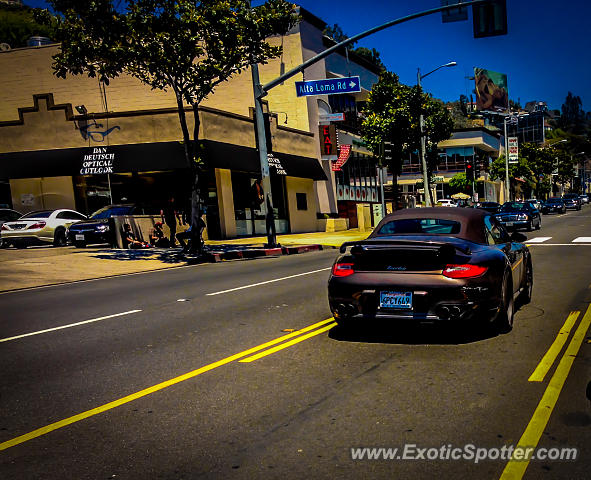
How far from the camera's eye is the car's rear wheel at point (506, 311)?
674 cm

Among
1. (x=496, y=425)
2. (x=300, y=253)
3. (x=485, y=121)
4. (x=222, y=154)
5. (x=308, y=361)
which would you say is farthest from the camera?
(x=485, y=121)

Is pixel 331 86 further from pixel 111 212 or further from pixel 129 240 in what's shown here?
pixel 111 212

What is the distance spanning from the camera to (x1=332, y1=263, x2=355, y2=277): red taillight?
6.61m

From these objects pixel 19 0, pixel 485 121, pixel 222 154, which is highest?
pixel 19 0

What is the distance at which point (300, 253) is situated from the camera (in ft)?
73.7

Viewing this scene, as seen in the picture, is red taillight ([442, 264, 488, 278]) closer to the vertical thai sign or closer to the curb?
the curb

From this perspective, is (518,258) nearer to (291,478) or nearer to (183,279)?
(291,478)

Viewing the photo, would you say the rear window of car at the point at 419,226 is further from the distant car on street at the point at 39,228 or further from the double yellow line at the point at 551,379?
the distant car on street at the point at 39,228

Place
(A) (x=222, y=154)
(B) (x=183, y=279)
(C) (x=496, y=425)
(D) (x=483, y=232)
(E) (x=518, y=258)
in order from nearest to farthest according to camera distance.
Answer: (C) (x=496, y=425), (D) (x=483, y=232), (E) (x=518, y=258), (B) (x=183, y=279), (A) (x=222, y=154)

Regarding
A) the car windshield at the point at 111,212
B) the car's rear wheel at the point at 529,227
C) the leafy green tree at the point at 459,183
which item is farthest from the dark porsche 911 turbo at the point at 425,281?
the leafy green tree at the point at 459,183

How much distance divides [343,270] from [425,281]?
3.20ft

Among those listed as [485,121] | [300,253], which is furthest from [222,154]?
[485,121]

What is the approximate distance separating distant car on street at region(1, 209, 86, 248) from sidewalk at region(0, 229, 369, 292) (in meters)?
2.05

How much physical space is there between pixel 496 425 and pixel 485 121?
443ft
